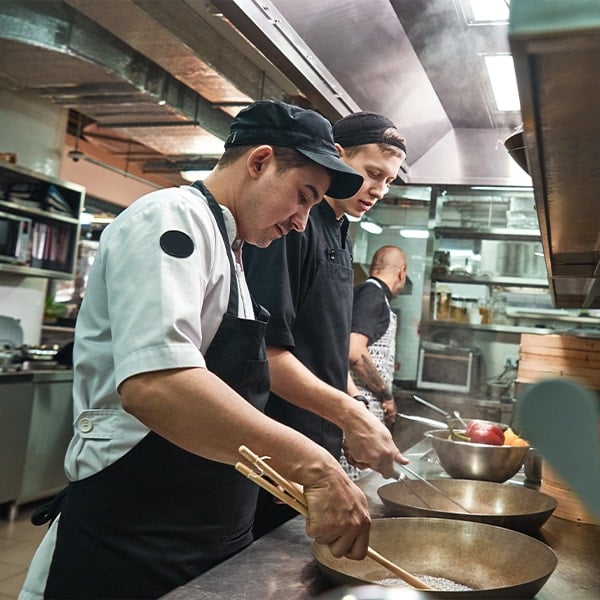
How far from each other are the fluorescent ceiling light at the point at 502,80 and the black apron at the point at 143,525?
4.28ft

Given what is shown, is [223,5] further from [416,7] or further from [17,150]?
[17,150]

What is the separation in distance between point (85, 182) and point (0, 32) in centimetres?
480

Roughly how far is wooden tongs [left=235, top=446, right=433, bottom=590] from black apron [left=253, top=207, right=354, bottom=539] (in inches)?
29.5

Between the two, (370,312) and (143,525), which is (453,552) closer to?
(143,525)

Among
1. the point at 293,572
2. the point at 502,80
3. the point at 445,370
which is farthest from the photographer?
the point at 445,370

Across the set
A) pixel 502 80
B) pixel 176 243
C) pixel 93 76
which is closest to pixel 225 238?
pixel 176 243

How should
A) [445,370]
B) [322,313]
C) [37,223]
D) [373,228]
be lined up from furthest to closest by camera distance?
[373,228]
[445,370]
[37,223]
[322,313]

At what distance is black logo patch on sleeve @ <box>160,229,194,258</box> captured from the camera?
96 cm

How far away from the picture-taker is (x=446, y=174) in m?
2.79

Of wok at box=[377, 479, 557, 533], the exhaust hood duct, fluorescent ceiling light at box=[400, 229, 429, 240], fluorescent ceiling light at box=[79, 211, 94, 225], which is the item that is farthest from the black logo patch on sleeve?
fluorescent ceiling light at box=[79, 211, 94, 225]

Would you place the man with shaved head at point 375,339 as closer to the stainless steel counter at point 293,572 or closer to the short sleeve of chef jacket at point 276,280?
the short sleeve of chef jacket at point 276,280

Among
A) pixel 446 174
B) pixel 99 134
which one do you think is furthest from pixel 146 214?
pixel 99 134

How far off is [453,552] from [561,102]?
782mm

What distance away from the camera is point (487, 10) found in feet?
5.45
